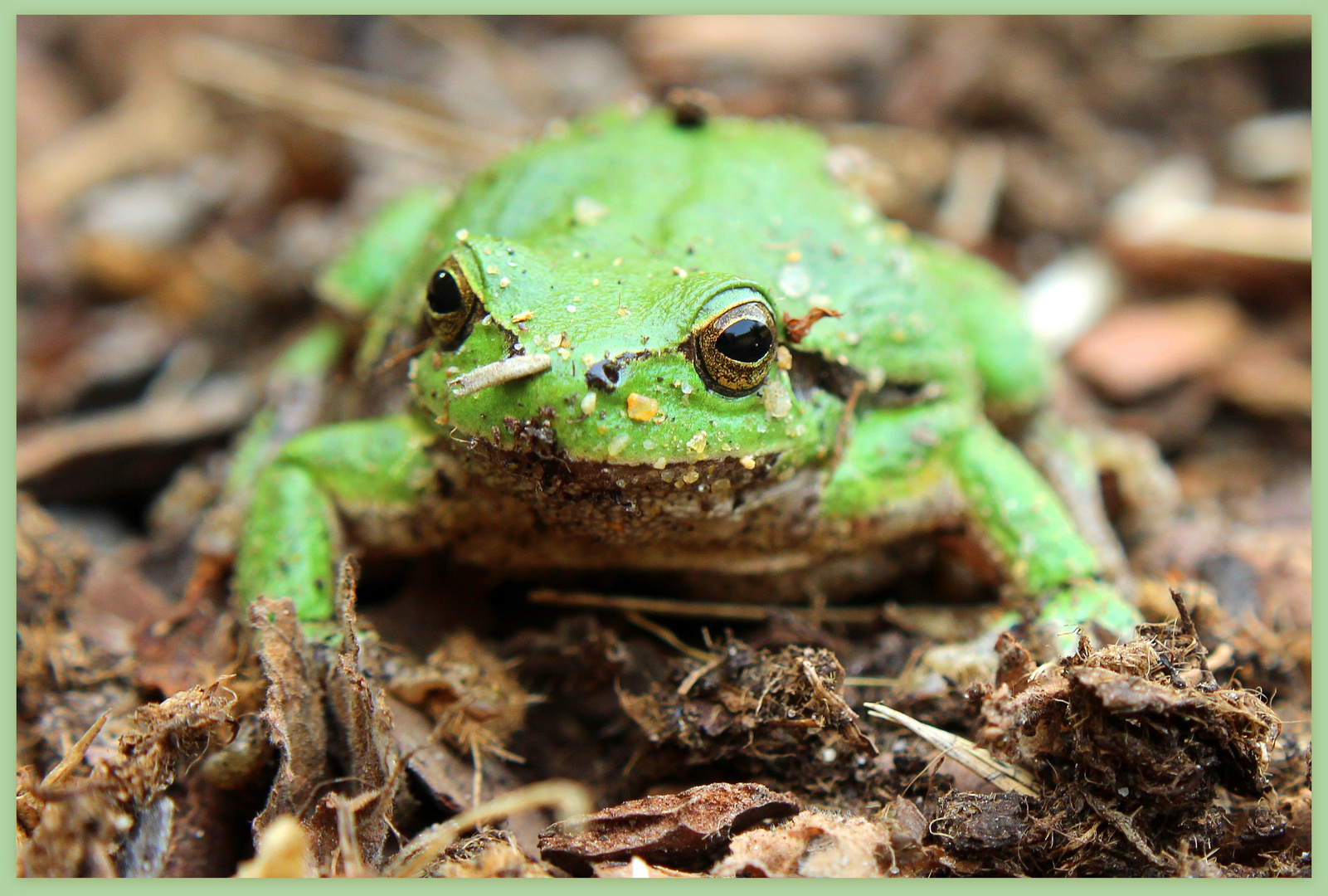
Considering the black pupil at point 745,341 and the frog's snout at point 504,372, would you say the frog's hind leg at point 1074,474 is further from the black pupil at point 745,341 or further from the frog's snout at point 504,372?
the frog's snout at point 504,372

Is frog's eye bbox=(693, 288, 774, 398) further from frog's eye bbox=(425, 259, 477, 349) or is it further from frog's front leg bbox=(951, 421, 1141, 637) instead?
frog's front leg bbox=(951, 421, 1141, 637)

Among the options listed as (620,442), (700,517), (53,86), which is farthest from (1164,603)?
(53,86)

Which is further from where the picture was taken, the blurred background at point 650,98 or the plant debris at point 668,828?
the blurred background at point 650,98

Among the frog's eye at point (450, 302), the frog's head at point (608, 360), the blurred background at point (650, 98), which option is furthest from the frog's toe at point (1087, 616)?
the frog's eye at point (450, 302)

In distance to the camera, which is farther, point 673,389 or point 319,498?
point 319,498

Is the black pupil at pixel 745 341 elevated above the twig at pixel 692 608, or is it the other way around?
the black pupil at pixel 745 341

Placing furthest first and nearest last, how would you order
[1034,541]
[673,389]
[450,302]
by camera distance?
[1034,541] < [450,302] < [673,389]

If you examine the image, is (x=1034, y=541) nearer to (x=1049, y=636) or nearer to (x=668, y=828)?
(x=1049, y=636)

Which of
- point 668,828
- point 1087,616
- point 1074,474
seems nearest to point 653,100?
point 1074,474

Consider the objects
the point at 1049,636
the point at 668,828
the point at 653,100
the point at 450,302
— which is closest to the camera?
the point at 668,828
